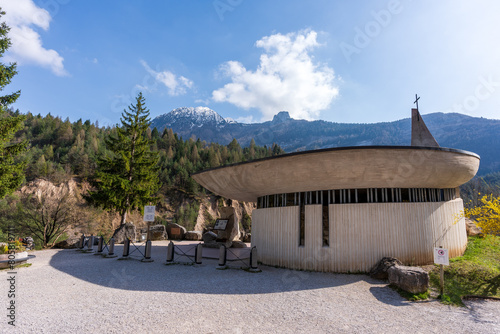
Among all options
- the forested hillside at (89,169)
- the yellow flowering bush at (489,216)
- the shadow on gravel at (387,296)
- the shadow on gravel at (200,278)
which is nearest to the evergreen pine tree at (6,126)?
the shadow on gravel at (200,278)

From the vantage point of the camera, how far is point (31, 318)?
20.2 feet

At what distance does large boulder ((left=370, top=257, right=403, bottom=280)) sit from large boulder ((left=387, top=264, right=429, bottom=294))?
113 centimetres

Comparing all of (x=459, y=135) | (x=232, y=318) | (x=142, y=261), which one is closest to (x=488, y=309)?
(x=232, y=318)

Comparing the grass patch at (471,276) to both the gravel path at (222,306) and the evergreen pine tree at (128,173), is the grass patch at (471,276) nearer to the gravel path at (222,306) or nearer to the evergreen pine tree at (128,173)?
the gravel path at (222,306)

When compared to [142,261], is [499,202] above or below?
above

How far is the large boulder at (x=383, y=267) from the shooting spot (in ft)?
33.8

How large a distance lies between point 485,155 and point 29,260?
202864 mm

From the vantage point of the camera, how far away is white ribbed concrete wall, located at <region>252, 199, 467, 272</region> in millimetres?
11234

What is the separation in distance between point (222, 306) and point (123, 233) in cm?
1901

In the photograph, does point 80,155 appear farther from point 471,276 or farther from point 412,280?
point 471,276

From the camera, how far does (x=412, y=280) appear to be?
8609mm

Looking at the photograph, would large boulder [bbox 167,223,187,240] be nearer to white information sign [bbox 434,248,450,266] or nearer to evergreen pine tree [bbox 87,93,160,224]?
evergreen pine tree [bbox 87,93,160,224]

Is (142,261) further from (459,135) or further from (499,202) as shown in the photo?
(459,135)

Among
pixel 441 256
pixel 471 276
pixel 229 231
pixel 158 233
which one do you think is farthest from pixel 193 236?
pixel 441 256
